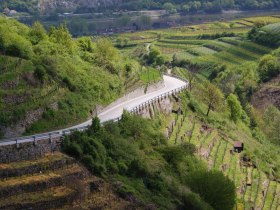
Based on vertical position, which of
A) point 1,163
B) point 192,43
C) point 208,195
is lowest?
point 192,43

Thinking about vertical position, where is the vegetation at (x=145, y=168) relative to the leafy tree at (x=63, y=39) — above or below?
below

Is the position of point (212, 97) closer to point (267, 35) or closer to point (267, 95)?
point (267, 95)

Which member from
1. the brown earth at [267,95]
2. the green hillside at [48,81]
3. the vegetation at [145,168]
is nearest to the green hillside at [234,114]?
the brown earth at [267,95]

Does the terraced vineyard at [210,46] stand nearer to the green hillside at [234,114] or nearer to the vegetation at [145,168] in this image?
the green hillside at [234,114]

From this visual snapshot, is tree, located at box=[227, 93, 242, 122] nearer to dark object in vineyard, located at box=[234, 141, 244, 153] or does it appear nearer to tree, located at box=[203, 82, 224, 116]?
tree, located at box=[203, 82, 224, 116]

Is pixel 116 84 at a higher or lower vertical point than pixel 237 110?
higher

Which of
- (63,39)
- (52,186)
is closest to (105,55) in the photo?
(63,39)

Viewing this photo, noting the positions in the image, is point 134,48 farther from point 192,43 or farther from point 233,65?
point 233,65

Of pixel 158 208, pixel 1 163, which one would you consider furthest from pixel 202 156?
pixel 1 163
